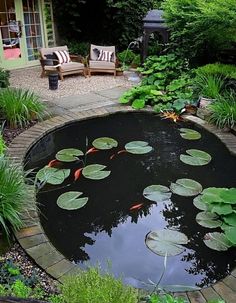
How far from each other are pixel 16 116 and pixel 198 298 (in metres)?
3.44

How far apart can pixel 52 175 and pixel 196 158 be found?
5.66ft

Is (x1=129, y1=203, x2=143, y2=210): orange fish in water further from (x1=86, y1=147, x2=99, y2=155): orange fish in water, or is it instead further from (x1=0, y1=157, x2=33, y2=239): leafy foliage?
(x1=86, y1=147, x2=99, y2=155): orange fish in water

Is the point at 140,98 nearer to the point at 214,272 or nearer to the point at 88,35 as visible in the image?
the point at 214,272

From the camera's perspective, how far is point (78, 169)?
3.98 m

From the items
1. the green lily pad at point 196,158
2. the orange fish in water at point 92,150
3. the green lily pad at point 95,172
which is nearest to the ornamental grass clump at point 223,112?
the green lily pad at point 196,158

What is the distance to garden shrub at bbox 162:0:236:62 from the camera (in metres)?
5.32

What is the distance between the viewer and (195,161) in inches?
163

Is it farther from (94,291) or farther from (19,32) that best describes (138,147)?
(19,32)

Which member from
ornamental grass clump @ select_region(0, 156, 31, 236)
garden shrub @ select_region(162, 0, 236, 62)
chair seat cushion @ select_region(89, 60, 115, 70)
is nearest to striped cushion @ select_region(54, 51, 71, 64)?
chair seat cushion @ select_region(89, 60, 115, 70)

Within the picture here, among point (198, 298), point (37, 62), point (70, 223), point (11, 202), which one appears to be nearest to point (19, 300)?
point (198, 298)

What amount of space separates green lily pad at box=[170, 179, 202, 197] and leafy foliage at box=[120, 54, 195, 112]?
6.61ft

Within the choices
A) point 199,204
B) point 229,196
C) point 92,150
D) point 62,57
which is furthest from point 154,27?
point 229,196

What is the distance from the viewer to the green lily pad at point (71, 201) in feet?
10.9

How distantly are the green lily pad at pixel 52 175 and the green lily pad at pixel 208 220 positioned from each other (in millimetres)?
1483
